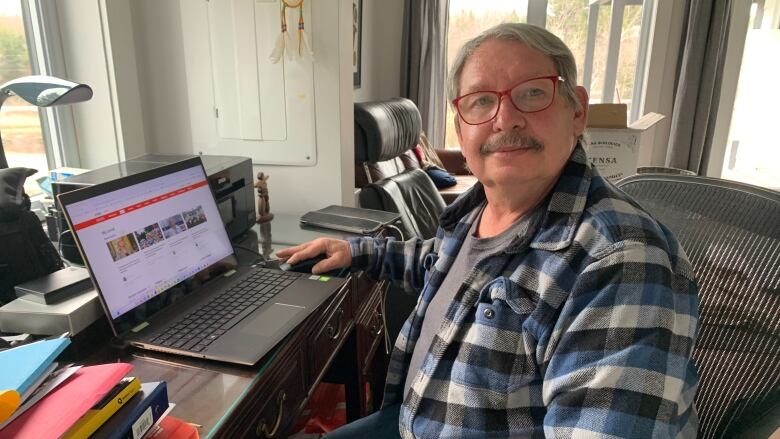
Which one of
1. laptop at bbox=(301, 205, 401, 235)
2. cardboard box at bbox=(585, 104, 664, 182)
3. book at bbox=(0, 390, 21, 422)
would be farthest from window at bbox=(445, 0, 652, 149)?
book at bbox=(0, 390, 21, 422)

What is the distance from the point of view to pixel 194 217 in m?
1.20

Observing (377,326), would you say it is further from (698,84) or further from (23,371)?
(698,84)

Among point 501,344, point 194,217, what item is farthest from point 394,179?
point 501,344

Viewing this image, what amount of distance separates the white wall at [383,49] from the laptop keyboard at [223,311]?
2.45 m

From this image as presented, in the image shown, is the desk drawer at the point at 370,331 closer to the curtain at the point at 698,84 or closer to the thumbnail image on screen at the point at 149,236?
the thumbnail image on screen at the point at 149,236

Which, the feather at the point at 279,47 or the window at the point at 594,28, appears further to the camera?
the window at the point at 594,28

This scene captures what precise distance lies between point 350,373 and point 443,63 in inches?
110

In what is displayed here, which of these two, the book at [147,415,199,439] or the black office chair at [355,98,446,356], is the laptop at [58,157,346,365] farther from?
the black office chair at [355,98,446,356]

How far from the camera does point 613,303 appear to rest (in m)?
0.68

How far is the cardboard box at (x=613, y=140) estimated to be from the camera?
206 cm

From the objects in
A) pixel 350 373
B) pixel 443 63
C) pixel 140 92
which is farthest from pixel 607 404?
pixel 443 63

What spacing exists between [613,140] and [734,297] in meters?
1.36

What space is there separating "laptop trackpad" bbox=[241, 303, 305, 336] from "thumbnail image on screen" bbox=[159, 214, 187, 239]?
272mm

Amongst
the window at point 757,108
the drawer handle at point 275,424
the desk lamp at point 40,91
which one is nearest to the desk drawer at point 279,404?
the drawer handle at point 275,424
